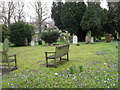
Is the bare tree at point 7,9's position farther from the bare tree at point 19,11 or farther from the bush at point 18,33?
the bush at point 18,33

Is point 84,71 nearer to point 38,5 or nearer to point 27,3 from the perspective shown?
point 38,5

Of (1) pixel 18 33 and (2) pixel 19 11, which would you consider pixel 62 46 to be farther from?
(2) pixel 19 11

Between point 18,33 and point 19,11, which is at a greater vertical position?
point 19,11

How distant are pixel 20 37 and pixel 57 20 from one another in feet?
41.7

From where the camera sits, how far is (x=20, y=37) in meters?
17.0

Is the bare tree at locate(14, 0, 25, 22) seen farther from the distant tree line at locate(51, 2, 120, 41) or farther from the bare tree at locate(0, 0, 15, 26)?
the distant tree line at locate(51, 2, 120, 41)

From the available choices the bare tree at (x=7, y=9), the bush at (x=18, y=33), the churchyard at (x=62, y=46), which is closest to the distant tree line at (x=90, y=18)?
the churchyard at (x=62, y=46)

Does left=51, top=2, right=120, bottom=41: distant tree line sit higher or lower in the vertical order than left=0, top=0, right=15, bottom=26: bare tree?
lower

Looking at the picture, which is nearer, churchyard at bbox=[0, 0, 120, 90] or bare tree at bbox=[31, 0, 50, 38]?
churchyard at bbox=[0, 0, 120, 90]

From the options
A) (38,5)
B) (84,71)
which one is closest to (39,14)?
(38,5)

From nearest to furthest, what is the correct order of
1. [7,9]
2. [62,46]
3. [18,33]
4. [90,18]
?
1. [62,46]
2. [18,33]
3. [90,18]
4. [7,9]

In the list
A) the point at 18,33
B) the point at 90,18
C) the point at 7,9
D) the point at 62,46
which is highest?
the point at 7,9

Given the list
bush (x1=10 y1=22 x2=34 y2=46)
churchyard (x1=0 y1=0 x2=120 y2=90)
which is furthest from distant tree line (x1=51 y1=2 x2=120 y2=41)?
bush (x1=10 y1=22 x2=34 y2=46)

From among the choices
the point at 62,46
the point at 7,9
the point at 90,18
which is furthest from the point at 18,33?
the point at 7,9
